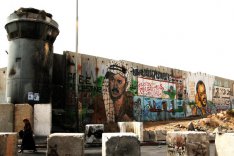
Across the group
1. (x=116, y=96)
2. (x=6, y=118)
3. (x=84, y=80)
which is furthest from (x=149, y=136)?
(x=116, y=96)

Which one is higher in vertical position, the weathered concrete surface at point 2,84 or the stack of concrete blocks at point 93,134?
the weathered concrete surface at point 2,84

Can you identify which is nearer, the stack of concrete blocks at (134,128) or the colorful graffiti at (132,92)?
the stack of concrete blocks at (134,128)

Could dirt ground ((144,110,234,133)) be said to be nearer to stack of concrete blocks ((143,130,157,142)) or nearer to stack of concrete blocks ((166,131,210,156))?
stack of concrete blocks ((143,130,157,142))

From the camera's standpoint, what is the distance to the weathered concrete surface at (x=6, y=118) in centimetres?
1454

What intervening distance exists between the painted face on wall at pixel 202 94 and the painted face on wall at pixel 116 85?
12.4 m

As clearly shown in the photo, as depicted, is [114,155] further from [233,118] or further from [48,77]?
[233,118]

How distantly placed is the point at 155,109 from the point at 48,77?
1189 centimetres

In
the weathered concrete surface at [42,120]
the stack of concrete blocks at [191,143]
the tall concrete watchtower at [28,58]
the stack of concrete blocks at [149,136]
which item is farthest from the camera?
the tall concrete watchtower at [28,58]

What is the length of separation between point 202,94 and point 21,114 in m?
23.2

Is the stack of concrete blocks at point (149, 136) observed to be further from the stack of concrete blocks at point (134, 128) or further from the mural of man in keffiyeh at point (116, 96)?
the mural of man in keffiyeh at point (116, 96)

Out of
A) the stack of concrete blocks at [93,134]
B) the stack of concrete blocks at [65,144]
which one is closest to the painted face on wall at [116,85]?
the stack of concrete blocks at [93,134]

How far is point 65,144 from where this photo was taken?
6527 millimetres

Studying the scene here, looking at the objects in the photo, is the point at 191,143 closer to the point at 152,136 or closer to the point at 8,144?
the point at 8,144

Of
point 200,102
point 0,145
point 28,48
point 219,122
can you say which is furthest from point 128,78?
point 0,145
